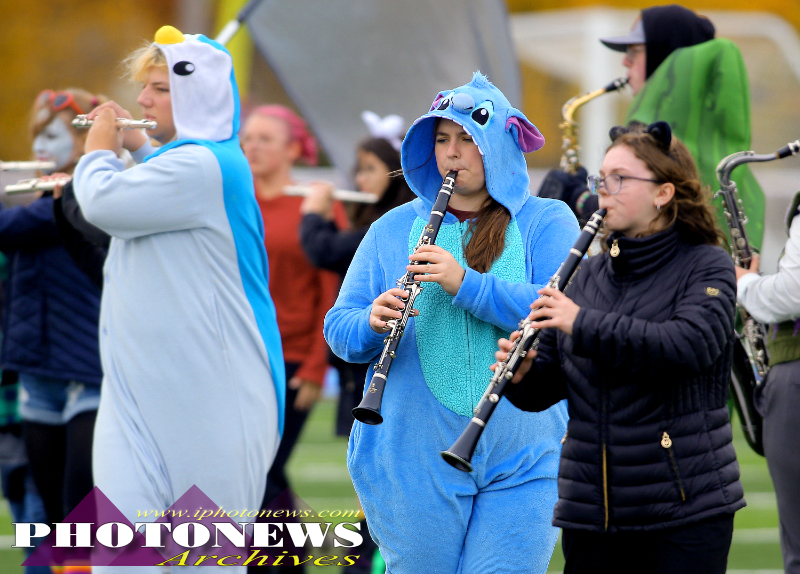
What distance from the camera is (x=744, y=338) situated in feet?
15.9

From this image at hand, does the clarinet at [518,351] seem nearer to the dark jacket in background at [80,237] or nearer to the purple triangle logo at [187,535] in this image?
the purple triangle logo at [187,535]

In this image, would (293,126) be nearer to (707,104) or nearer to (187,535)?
(707,104)

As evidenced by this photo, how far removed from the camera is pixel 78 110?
5539mm

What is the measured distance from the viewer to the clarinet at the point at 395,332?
3354 mm

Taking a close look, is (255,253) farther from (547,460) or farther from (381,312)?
(547,460)

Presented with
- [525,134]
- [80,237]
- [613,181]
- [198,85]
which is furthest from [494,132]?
[80,237]

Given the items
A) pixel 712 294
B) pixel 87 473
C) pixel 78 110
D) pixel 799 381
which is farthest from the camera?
pixel 78 110

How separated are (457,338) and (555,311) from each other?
→ 19.5 inches

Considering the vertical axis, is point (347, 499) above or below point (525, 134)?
below

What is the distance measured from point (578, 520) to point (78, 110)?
3526 mm

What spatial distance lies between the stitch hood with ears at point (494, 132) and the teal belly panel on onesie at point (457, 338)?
13 centimetres

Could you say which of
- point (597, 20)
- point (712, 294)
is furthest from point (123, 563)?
point (597, 20)

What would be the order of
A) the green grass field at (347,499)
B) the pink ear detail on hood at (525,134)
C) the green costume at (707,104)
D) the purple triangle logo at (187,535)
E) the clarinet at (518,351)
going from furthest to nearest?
the green grass field at (347,499)
the green costume at (707,104)
the purple triangle logo at (187,535)
the pink ear detail on hood at (525,134)
the clarinet at (518,351)

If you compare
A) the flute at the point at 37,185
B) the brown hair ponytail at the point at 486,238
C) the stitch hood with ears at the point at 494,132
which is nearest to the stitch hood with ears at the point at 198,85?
the stitch hood with ears at the point at 494,132
